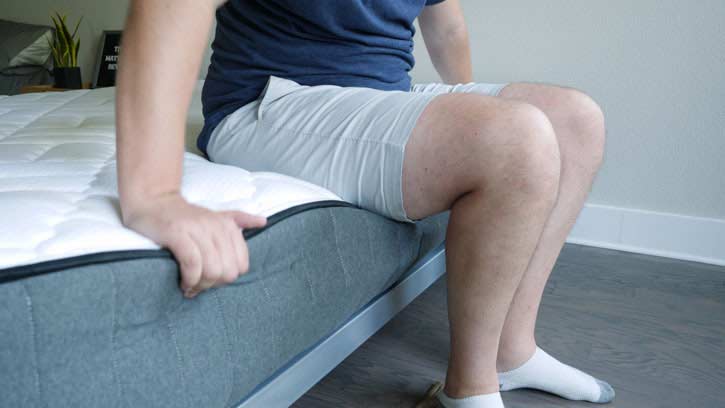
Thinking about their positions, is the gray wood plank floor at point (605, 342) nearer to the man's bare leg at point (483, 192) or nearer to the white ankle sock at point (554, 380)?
the white ankle sock at point (554, 380)

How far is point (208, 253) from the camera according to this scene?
1.88ft

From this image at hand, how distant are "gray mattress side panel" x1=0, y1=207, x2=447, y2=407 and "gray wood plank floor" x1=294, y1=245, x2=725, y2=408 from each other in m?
0.31

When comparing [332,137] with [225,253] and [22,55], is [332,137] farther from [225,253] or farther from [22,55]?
[22,55]

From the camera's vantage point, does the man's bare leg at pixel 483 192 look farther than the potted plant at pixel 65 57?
No

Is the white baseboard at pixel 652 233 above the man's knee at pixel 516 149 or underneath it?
underneath

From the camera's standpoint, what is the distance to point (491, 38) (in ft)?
6.78

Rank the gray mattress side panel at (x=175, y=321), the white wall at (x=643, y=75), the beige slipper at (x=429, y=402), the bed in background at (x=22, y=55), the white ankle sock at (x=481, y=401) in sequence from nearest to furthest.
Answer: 1. the gray mattress side panel at (x=175, y=321)
2. the white ankle sock at (x=481, y=401)
3. the beige slipper at (x=429, y=402)
4. the white wall at (x=643, y=75)
5. the bed in background at (x=22, y=55)

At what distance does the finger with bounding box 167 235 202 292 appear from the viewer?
0.57 meters

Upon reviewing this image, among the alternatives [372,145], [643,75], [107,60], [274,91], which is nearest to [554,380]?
[372,145]

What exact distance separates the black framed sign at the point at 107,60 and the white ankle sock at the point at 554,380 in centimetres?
264

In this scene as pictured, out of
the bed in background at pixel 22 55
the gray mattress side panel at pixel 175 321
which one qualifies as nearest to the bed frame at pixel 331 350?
the gray mattress side panel at pixel 175 321

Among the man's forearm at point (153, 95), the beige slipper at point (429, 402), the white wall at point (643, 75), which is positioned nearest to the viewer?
the man's forearm at point (153, 95)

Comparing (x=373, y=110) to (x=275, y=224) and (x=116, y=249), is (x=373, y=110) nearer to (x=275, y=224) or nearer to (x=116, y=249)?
(x=275, y=224)

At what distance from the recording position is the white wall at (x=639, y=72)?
1797 millimetres
